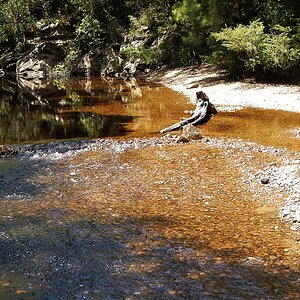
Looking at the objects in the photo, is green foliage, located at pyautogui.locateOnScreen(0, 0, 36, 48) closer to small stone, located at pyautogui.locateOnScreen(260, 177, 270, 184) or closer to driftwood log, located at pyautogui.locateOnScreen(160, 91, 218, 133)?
driftwood log, located at pyautogui.locateOnScreen(160, 91, 218, 133)

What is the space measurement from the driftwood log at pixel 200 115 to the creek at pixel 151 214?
1.98 ft

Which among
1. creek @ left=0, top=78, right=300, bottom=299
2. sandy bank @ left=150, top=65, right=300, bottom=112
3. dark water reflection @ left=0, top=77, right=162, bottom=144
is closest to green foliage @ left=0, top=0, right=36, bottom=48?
dark water reflection @ left=0, top=77, right=162, bottom=144

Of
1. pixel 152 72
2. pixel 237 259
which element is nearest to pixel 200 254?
pixel 237 259

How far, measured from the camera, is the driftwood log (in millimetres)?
15141

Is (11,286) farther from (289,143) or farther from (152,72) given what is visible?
(152,72)

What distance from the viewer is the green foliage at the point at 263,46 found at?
20969 millimetres

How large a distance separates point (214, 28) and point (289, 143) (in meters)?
14.7

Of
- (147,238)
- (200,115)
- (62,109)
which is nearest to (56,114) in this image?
(62,109)

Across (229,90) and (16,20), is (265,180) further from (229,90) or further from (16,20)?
(16,20)

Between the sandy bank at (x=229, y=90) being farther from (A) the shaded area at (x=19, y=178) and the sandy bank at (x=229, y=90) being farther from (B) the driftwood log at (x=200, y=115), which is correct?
(A) the shaded area at (x=19, y=178)

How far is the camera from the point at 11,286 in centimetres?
566

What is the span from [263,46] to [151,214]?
51.9 ft

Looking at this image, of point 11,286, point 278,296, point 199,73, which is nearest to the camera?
point 278,296

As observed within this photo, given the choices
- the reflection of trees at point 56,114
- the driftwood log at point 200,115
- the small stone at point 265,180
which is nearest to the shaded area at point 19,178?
the reflection of trees at point 56,114
